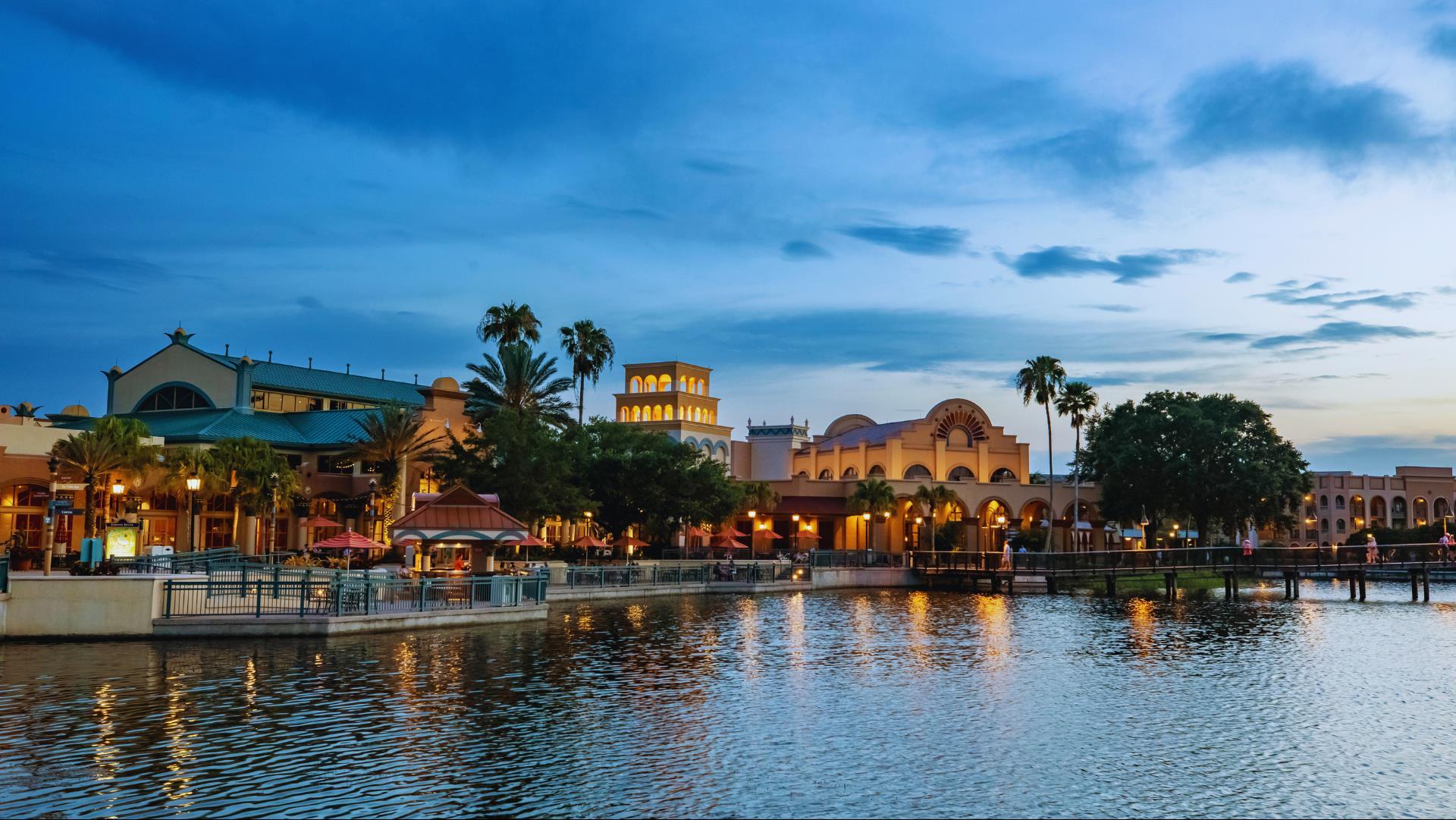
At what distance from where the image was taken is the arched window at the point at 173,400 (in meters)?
71.1

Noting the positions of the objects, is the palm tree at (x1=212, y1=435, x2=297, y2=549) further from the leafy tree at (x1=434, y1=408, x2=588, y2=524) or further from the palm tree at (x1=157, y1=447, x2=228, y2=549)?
the leafy tree at (x1=434, y1=408, x2=588, y2=524)

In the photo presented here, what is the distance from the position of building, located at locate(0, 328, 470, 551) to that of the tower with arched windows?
23459mm

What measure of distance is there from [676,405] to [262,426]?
1390 inches

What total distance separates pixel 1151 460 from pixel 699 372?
35603 millimetres

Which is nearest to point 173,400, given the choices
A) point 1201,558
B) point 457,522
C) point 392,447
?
point 392,447

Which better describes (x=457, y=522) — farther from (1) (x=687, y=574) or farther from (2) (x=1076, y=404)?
(2) (x=1076, y=404)

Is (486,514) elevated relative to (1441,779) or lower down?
elevated

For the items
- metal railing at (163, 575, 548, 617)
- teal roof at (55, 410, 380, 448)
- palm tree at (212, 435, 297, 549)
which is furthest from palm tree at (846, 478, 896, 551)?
metal railing at (163, 575, 548, 617)

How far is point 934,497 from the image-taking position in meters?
85.1

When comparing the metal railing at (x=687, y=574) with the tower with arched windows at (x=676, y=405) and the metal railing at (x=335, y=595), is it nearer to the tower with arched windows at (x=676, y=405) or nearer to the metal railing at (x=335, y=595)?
the metal railing at (x=335, y=595)

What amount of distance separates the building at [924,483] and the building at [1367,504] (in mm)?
57045

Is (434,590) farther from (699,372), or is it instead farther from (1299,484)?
(1299,484)

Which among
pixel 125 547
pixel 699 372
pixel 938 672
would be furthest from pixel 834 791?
pixel 699 372

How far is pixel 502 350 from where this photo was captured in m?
67.5
